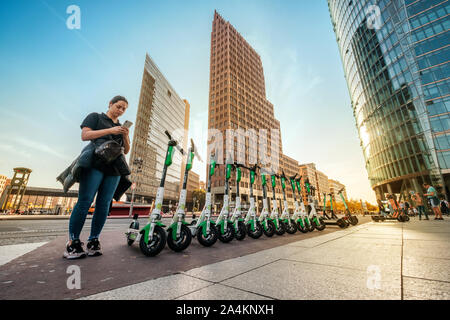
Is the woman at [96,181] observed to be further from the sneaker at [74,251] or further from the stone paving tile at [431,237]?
the stone paving tile at [431,237]

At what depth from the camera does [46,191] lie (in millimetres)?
47781

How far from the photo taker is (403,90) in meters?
26.3

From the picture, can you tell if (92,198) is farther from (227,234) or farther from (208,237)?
(227,234)

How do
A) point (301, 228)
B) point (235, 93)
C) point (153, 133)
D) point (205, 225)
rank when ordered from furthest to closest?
point (153, 133) → point (235, 93) → point (301, 228) → point (205, 225)

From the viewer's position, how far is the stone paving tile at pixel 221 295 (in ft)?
3.55

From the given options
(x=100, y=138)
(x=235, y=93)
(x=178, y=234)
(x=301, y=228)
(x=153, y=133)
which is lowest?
(x=301, y=228)

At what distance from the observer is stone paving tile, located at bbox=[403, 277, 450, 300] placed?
3.27ft

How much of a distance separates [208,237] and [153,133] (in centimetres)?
6628

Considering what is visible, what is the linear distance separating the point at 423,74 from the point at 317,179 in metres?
94.1

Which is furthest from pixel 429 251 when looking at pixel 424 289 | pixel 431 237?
pixel 431 237

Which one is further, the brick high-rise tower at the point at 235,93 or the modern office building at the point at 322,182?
the modern office building at the point at 322,182

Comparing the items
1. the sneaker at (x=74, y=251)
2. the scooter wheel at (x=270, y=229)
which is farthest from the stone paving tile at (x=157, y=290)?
the scooter wheel at (x=270, y=229)

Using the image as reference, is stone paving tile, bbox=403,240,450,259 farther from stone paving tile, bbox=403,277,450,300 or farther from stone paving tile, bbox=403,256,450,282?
stone paving tile, bbox=403,277,450,300

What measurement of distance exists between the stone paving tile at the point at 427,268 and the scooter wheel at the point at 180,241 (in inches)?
99.1
